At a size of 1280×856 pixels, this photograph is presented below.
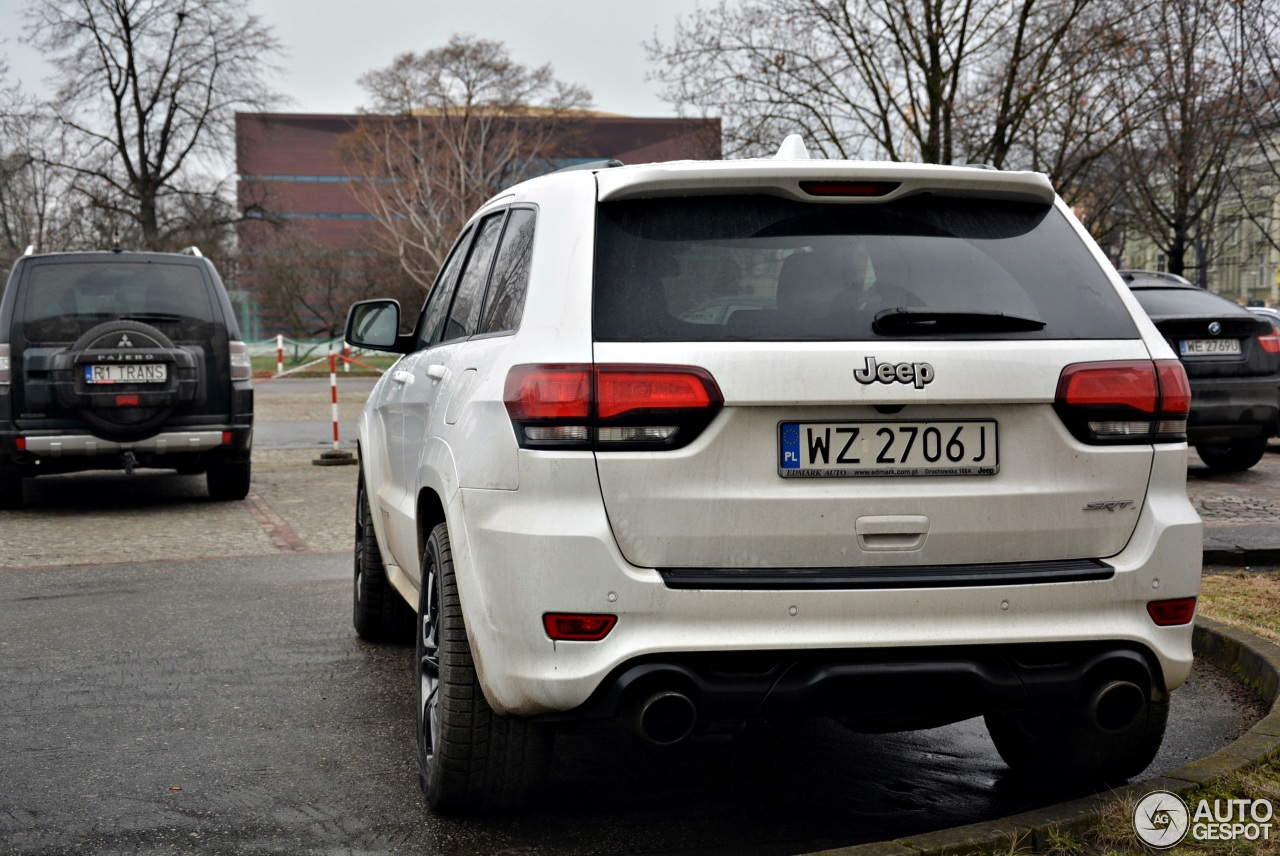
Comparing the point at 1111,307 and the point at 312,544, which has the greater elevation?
the point at 1111,307

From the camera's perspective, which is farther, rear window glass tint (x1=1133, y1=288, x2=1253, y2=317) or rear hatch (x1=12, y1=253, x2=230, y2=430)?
rear window glass tint (x1=1133, y1=288, x2=1253, y2=317)

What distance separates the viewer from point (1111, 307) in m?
3.62

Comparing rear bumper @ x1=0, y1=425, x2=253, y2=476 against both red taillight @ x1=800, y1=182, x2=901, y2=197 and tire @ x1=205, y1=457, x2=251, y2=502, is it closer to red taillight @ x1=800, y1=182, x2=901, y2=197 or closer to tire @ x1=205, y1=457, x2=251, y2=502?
tire @ x1=205, y1=457, x2=251, y2=502

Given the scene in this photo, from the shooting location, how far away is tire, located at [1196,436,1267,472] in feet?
42.5

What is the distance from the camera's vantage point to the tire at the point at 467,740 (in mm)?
3596

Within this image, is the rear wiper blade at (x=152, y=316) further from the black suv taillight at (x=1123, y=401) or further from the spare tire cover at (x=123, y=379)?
the black suv taillight at (x=1123, y=401)

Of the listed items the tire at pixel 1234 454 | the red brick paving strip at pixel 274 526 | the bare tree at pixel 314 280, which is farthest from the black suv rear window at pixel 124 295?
the bare tree at pixel 314 280

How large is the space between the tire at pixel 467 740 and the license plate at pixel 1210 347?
942 centimetres

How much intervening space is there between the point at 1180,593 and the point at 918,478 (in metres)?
0.75

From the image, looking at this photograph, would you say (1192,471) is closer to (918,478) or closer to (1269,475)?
(1269,475)

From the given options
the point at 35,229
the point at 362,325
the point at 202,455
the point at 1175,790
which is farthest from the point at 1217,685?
the point at 35,229

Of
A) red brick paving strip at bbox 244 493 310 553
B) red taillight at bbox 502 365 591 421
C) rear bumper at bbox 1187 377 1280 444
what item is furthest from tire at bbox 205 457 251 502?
red taillight at bbox 502 365 591 421

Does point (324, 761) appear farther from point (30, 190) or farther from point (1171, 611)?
point (30, 190)

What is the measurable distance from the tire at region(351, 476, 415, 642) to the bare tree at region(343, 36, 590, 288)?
39173mm
